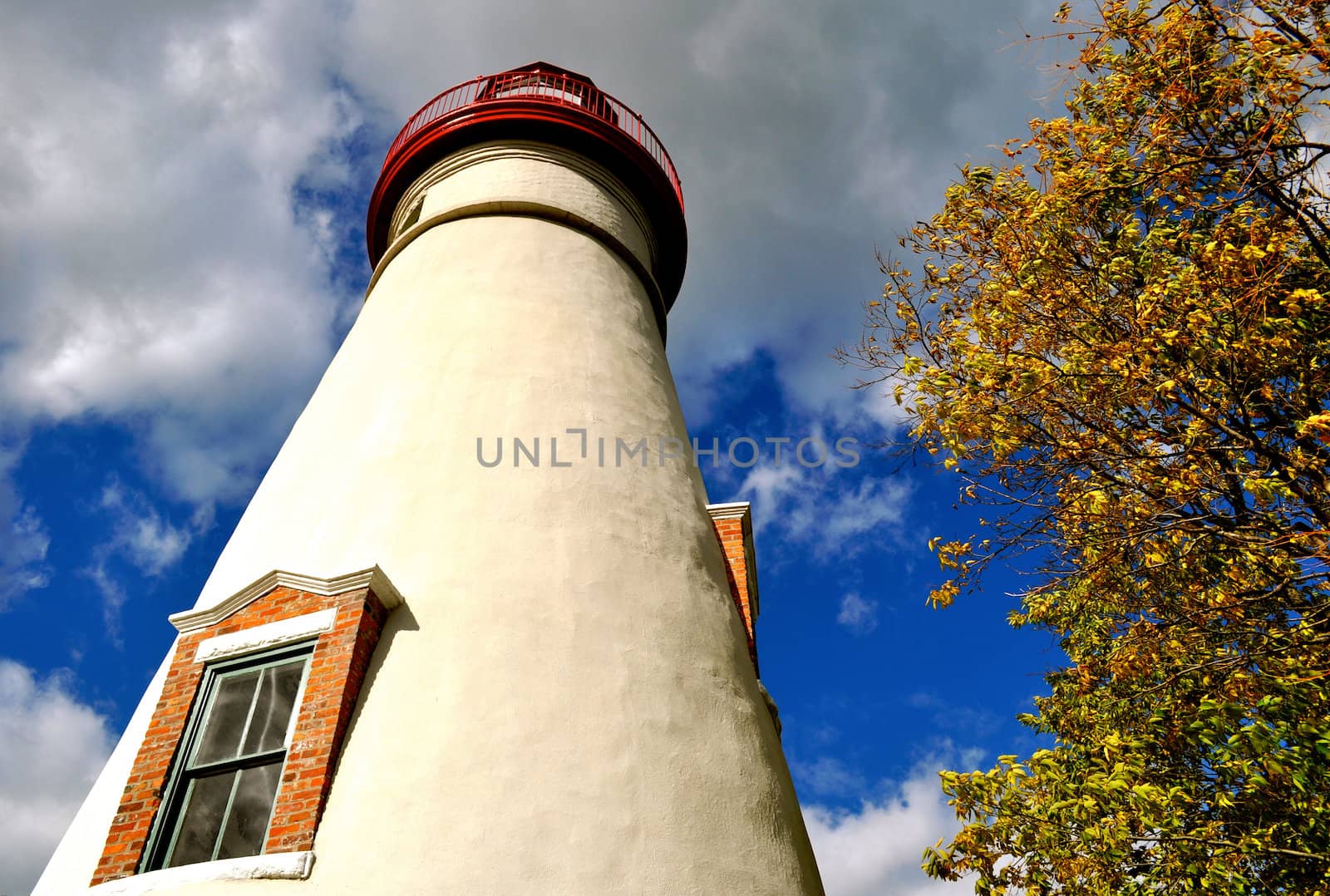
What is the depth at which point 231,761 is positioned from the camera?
514cm

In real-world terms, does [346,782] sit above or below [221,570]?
below

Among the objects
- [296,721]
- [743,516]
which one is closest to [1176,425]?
[743,516]

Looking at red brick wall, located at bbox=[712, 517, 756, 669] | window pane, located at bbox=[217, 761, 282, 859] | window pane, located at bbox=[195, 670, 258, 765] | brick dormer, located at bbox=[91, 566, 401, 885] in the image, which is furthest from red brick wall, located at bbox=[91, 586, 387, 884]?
red brick wall, located at bbox=[712, 517, 756, 669]

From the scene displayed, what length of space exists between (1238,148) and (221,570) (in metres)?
7.78

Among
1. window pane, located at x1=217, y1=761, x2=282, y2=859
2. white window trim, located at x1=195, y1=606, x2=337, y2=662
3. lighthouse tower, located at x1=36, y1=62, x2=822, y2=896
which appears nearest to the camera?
lighthouse tower, located at x1=36, y1=62, x2=822, y2=896

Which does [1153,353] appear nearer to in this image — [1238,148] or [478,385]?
[1238,148]

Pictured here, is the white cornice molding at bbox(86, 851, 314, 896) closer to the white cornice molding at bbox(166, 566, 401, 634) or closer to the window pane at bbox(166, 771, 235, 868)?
the window pane at bbox(166, 771, 235, 868)

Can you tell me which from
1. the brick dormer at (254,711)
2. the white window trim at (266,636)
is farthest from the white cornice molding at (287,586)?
the white window trim at (266,636)

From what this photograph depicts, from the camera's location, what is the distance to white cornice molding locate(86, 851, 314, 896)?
439 centimetres

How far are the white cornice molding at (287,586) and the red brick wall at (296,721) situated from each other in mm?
35

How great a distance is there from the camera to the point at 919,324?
8.00 metres

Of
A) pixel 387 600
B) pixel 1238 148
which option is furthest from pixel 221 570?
pixel 1238 148

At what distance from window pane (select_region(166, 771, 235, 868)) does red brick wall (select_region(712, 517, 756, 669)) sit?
12.7 feet

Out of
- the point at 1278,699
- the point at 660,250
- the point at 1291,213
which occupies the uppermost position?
the point at 660,250
